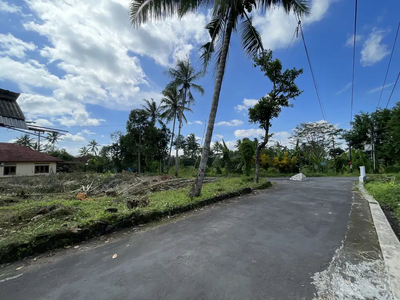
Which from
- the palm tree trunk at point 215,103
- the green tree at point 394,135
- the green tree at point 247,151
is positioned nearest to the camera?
the palm tree trunk at point 215,103

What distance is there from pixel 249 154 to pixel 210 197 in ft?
39.4

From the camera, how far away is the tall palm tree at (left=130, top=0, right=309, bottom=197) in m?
6.29

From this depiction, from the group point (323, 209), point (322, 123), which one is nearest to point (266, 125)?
point (323, 209)

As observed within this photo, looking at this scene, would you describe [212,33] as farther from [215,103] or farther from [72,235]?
[72,235]

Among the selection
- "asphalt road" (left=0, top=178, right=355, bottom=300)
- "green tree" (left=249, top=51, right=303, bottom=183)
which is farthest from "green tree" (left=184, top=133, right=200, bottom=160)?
"asphalt road" (left=0, top=178, right=355, bottom=300)

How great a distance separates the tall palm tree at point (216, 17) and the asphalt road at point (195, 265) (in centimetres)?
303

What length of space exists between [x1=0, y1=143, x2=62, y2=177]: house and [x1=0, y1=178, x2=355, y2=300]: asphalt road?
18.2 m

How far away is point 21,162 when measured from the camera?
18.6 m

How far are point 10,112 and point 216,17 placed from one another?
683cm

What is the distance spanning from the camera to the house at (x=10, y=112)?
4457 millimetres

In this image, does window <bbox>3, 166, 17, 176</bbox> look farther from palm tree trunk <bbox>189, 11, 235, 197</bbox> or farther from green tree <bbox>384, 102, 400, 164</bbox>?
green tree <bbox>384, 102, 400, 164</bbox>

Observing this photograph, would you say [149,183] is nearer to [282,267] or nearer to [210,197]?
[210,197]

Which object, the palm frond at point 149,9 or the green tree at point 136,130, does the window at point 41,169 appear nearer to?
the green tree at point 136,130

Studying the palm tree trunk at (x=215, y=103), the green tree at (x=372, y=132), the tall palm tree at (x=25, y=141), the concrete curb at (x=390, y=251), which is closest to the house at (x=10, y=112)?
the palm tree trunk at (x=215, y=103)
